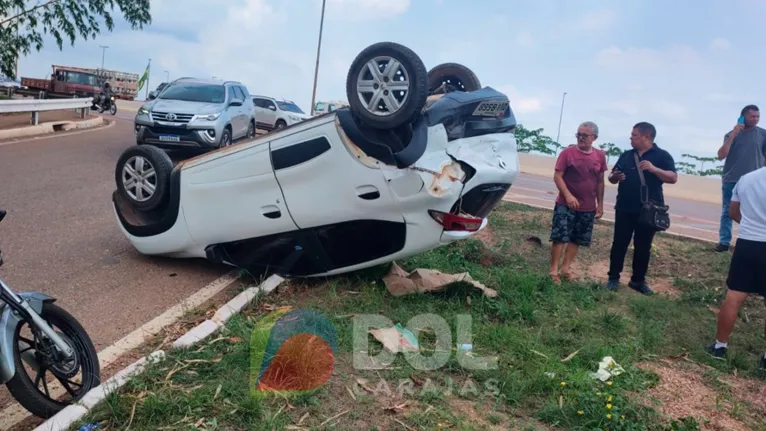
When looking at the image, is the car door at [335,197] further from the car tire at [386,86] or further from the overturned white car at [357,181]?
the car tire at [386,86]

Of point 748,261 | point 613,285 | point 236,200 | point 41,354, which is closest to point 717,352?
point 748,261

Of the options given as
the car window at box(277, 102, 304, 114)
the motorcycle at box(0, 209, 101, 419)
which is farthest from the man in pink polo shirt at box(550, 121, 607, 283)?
the car window at box(277, 102, 304, 114)

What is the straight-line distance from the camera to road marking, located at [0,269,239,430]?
10.5 feet

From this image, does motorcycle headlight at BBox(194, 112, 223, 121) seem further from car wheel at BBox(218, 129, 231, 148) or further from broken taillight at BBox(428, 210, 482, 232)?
broken taillight at BBox(428, 210, 482, 232)

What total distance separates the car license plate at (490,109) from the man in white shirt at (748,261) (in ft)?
6.56

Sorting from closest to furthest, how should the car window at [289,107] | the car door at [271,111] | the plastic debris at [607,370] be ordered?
the plastic debris at [607,370], the car door at [271,111], the car window at [289,107]

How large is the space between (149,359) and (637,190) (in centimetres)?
484

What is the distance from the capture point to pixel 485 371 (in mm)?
3715

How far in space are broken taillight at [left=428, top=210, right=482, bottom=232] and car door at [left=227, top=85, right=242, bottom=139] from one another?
9.15 m

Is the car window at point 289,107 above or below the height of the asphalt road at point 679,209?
above

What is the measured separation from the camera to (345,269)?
513 centimetres

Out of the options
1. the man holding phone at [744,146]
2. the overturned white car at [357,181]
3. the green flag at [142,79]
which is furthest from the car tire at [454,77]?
the green flag at [142,79]

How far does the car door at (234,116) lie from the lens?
12897 millimetres

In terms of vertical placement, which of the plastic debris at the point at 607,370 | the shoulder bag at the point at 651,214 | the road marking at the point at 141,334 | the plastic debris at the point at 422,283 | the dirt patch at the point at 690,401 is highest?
the shoulder bag at the point at 651,214
